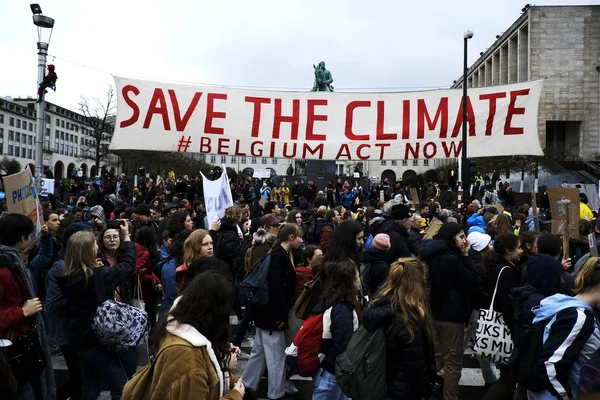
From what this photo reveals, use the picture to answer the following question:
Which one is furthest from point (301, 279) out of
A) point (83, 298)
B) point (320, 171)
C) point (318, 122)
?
point (320, 171)

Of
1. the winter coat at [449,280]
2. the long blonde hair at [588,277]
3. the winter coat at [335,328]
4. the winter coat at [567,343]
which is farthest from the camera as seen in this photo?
the winter coat at [449,280]

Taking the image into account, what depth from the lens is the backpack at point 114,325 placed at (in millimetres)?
3855

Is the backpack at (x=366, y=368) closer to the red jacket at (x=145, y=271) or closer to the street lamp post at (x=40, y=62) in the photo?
the red jacket at (x=145, y=271)

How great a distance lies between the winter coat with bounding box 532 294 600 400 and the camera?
2.89m

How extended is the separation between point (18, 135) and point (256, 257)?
3868 inches

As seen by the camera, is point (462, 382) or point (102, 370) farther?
point (462, 382)

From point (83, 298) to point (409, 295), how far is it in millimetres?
2336

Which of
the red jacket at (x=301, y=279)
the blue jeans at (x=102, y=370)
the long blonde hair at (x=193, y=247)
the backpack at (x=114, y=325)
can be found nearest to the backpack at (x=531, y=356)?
the red jacket at (x=301, y=279)

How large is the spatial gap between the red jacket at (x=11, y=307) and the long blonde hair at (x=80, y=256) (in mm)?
531

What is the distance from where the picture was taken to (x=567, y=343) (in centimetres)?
290

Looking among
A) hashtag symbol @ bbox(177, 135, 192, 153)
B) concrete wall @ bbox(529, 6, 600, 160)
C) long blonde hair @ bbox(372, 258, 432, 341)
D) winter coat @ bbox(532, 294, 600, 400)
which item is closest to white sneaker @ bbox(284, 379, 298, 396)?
long blonde hair @ bbox(372, 258, 432, 341)

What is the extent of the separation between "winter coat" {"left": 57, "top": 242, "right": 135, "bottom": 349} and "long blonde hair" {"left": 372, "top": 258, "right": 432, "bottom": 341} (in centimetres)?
195

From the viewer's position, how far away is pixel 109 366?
4008 millimetres

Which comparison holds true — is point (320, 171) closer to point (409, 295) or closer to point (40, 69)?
point (40, 69)
